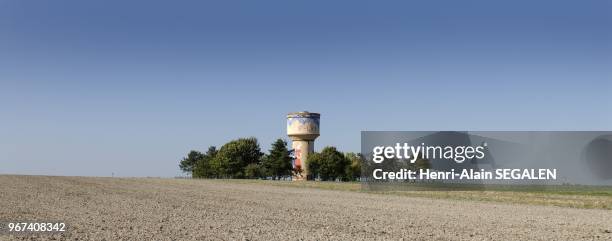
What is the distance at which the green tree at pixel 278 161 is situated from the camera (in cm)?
12719

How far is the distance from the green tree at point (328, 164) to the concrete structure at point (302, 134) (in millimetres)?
1755

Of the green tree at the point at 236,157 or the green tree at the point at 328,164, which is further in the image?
the green tree at the point at 236,157

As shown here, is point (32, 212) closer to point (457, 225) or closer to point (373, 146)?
point (457, 225)

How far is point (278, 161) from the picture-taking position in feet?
416

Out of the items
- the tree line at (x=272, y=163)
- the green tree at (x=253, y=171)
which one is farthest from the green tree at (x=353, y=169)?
the green tree at (x=253, y=171)

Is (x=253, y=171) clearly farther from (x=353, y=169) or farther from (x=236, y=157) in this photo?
(x=353, y=169)

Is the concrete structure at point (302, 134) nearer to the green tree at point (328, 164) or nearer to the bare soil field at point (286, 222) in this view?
the green tree at point (328, 164)

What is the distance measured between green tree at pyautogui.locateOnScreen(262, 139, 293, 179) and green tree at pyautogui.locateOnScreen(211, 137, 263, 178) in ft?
21.8

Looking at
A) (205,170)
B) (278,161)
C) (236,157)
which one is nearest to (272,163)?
(278,161)

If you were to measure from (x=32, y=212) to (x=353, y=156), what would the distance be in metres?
122

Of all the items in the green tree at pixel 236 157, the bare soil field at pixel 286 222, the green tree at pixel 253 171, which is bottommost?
the bare soil field at pixel 286 222

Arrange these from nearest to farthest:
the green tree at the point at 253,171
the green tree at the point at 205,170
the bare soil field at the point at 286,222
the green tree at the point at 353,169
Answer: the bare soil field at the point at 286,222, the green tree at the point at 353,169, the green tree at the point at 253,171, the green tree at the point at 205,170

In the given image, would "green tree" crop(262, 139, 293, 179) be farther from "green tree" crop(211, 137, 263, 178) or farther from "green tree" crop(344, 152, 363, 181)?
"green tree" crop(344, 152, 363, 181)

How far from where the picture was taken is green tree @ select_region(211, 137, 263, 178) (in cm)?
13400
